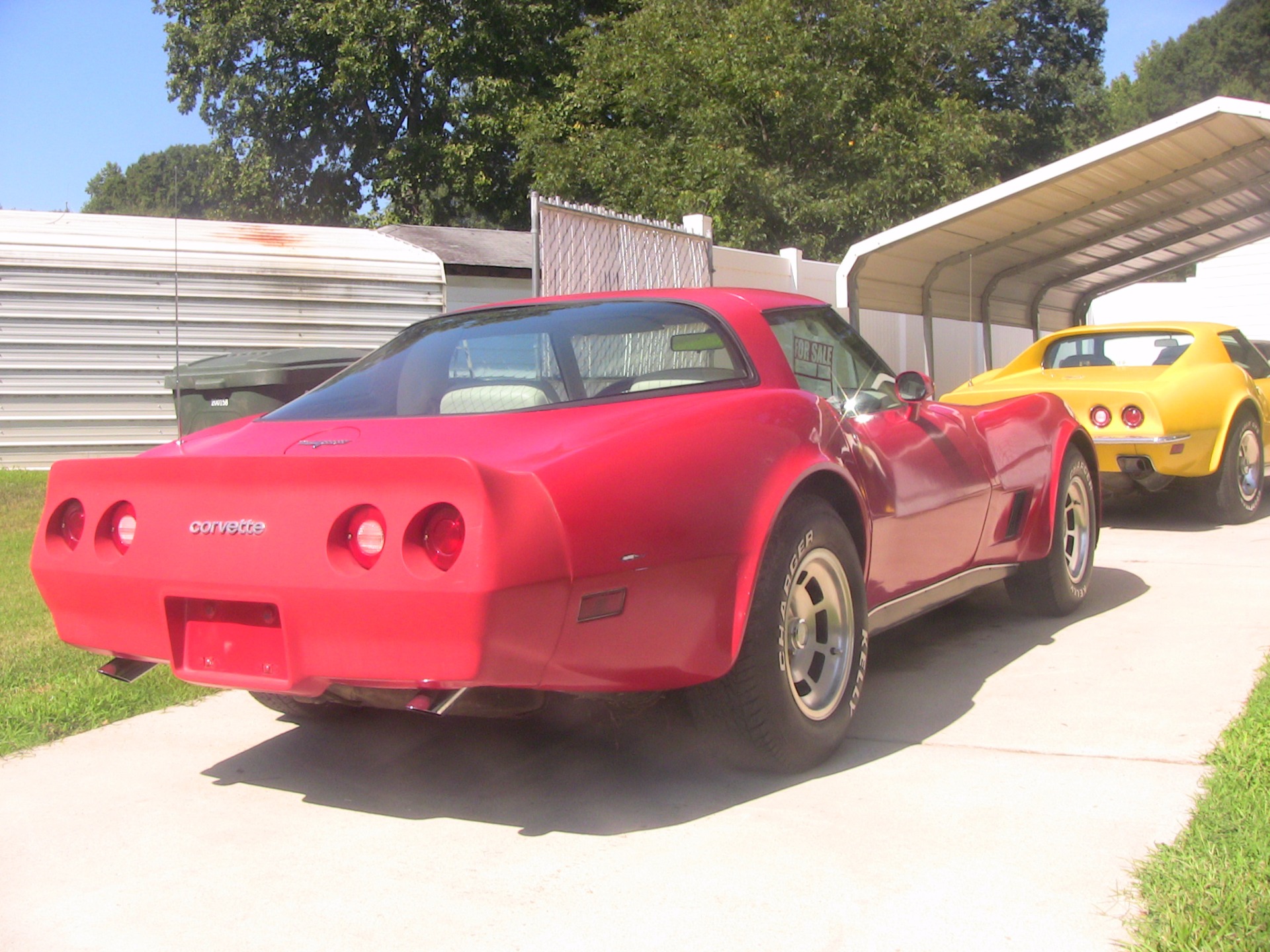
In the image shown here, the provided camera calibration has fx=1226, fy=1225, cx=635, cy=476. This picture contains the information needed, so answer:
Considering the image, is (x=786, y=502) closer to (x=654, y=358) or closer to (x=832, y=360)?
(x=654, y=358)

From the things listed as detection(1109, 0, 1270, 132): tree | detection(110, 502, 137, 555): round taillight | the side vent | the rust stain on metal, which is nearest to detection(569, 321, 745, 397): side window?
detection(110, 502, 137, 555): round taillight

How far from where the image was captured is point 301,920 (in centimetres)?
266

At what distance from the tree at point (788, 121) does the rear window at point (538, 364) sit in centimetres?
1412

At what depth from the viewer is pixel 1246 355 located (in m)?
9.24

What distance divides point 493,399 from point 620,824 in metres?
1.20

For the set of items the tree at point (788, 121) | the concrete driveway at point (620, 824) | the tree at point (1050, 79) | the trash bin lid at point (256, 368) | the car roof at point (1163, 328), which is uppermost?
the tree at point (1050, 79)

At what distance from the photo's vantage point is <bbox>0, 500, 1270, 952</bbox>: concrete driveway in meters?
2.61

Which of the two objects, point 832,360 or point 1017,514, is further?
point 1017,514

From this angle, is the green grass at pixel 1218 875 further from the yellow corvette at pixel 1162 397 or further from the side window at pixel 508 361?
the yellow corvette at pixel 1162 397

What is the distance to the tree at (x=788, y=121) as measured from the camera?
58.2 ft

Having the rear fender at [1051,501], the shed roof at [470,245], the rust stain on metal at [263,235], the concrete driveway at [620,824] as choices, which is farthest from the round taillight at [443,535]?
the shed roof at [470,245]

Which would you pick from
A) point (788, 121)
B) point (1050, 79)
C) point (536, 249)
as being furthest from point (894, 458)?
point (1050, 79)

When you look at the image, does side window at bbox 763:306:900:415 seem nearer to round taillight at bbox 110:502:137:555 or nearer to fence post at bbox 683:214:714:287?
round taillight at bbox 110:502:137:555

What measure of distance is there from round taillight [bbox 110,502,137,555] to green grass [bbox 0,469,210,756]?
116 centimetres
